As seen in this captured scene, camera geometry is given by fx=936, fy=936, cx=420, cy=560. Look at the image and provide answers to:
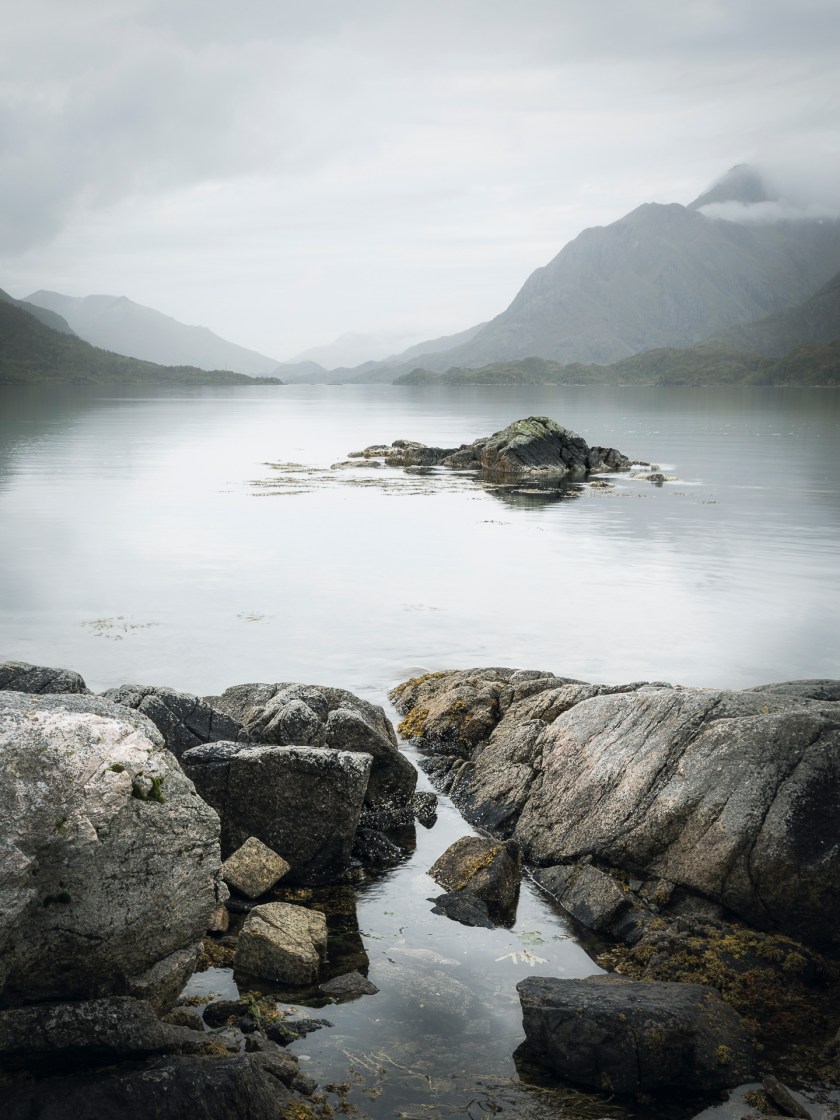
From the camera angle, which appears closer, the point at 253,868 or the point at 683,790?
the point at 683,790

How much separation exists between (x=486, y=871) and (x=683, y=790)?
299 centimetres

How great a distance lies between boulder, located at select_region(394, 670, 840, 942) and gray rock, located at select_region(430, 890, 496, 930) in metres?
1.65

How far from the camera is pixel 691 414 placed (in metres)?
174

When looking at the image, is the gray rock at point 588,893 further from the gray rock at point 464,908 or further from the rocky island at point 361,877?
the gray rock at point 464,908

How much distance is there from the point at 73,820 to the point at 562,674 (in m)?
16.8

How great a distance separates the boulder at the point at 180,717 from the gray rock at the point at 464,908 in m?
4.59

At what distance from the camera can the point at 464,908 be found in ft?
42.6

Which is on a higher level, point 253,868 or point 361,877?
point 253,868

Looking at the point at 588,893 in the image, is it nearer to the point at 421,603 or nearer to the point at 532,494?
the point at 421,603

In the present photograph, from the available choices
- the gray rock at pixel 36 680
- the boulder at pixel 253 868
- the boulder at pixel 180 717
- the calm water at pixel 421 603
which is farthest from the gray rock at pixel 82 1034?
the gray rock at pixel 36 680

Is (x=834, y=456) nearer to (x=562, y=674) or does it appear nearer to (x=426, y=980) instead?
(x=562, y=674)

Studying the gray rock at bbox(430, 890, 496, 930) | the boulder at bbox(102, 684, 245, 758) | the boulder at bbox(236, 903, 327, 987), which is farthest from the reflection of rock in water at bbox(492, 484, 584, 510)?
the boulder at bbox(236, 903, 327, 987)

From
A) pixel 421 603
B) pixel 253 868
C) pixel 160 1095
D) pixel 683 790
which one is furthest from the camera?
pixel 421 603

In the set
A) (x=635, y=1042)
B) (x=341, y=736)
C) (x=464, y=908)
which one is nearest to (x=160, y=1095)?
(x=635, y=1042)
